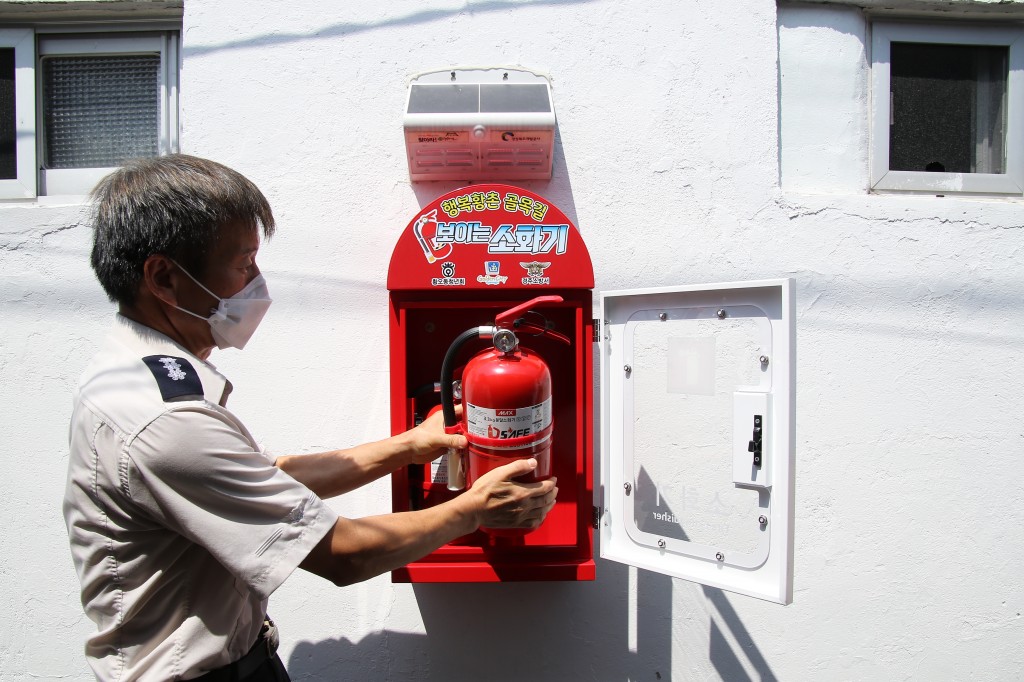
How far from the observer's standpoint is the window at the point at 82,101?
218 cm

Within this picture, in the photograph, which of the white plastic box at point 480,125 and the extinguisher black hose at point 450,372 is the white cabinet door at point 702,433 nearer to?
the extinguisher black hose at point 450,372

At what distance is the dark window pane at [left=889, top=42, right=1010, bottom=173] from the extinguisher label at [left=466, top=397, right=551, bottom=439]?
1.78 metres

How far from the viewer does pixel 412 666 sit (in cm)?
196

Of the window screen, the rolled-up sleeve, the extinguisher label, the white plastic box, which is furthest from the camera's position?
the window screen

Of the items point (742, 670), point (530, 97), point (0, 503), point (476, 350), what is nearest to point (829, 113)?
point (530, 97)

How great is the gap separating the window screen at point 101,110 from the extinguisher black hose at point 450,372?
5.31 ft

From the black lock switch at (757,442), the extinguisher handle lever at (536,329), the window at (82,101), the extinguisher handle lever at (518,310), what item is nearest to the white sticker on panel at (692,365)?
the black lock switch at (757,442)

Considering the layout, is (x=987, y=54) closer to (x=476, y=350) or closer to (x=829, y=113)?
(x=829, y=113)

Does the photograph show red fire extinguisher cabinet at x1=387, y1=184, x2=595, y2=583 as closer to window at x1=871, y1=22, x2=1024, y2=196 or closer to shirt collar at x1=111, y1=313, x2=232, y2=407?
shirt collar at x1=111, y1=313, x2=232, y2=407

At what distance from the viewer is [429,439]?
1.59 meters

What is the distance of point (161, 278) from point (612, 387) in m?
1.18

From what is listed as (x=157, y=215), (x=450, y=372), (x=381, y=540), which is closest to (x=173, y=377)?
(x=157, y=215)

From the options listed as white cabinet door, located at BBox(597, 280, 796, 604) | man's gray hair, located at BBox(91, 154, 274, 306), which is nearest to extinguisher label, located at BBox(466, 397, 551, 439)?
white cabinet door, located at BBox(597, 280, 796, 604)

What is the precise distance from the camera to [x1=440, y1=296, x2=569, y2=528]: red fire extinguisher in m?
1.40
